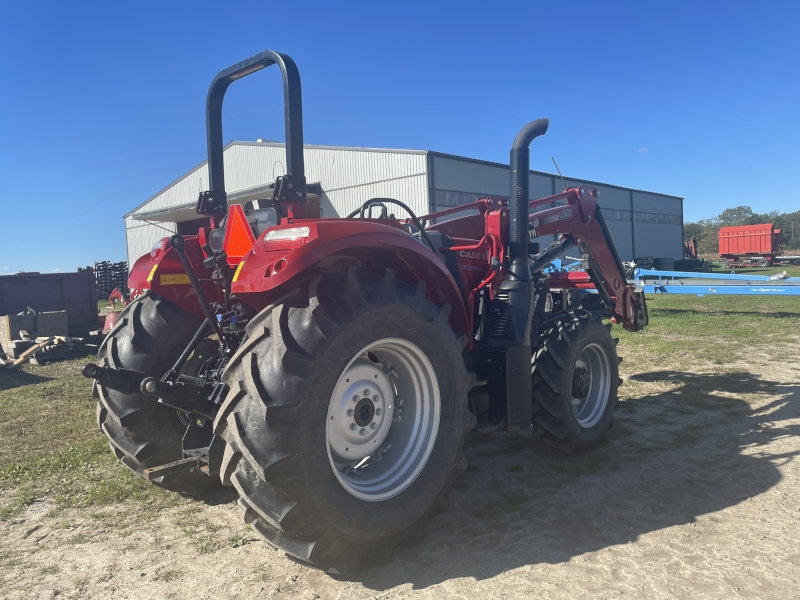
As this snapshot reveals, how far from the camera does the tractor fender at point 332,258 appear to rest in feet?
8.52

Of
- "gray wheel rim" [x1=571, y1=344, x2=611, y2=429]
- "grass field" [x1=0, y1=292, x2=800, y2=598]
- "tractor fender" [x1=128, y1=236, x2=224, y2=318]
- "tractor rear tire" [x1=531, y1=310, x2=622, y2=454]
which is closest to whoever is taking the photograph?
"grass field" [x1=0, y1=292, x2=800, y2=598]

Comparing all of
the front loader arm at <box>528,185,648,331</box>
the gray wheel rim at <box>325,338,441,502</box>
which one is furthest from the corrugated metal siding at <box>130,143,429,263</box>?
the gray wheel rim at <box>325,338,441,502</box>

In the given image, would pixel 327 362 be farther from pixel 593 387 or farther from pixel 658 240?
pixel 658 240

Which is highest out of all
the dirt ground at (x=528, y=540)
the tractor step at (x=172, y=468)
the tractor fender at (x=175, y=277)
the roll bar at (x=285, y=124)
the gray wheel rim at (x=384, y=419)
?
the roll bar at (x=285, y=124)

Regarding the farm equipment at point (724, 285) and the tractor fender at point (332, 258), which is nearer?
the tractor fender at point (332, 258)

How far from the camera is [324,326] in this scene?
2.60m

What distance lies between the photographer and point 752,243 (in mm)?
42344

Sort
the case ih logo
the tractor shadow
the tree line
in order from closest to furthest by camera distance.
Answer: the tractor shadow → the case ih logo → the tree line

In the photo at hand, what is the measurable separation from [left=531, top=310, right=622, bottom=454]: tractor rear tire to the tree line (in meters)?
84.4

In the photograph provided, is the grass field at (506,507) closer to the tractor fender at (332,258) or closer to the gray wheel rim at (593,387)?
the gray wheel rim at (593,387)

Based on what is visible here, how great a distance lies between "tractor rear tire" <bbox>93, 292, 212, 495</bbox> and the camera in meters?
3.52

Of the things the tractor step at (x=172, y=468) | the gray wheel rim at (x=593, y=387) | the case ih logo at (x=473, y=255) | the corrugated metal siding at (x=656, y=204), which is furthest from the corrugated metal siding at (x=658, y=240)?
the tractor step at (x=172, y=468)

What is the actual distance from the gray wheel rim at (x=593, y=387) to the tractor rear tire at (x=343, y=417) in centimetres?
185

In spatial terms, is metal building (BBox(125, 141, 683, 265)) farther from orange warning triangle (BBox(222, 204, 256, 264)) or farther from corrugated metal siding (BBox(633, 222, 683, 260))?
orange warning triangle (BBox(222, 204, 256, 264))
